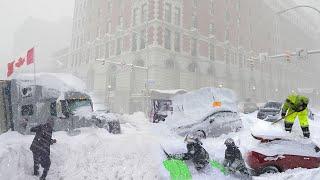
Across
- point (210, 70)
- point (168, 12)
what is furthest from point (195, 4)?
point (210, 70)

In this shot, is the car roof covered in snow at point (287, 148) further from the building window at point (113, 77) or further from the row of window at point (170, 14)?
the building window at point (113, 77)

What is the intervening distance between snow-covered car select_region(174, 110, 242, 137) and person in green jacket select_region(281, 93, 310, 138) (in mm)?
3739

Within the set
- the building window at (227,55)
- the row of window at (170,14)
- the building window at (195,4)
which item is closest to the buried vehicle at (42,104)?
the row of window at (170,14)

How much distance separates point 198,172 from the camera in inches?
351

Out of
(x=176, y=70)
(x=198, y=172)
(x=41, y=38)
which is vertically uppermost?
(x=41, y=38)

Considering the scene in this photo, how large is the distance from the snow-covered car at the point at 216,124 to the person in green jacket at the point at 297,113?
3.74m

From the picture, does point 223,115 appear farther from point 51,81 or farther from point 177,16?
point 177,16

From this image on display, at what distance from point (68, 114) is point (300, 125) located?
24.6 ft

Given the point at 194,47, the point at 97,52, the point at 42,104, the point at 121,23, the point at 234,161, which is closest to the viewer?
the point at 234,161

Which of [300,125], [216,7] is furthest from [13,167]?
[216,7]

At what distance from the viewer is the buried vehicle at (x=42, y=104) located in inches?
460

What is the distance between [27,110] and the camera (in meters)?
11.8

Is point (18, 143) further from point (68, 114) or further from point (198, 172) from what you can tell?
point (198, 172)

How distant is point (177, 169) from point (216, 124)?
5668 millimetres
